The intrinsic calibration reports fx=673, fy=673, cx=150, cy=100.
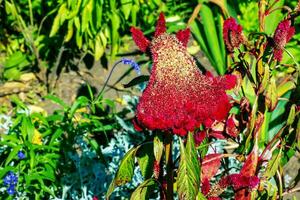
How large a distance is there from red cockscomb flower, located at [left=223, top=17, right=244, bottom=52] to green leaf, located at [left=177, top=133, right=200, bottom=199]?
0.36 m

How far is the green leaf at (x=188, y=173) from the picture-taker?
1.78 meters

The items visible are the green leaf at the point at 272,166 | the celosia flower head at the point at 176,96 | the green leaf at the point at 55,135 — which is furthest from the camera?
the green leaf at the point at 55,135

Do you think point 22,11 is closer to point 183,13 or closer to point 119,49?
point 119,49

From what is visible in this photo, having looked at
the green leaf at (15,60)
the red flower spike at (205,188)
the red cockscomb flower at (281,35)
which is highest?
the red cockscomb flower at (281,35)

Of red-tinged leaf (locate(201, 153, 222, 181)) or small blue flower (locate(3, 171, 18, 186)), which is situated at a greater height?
red-tinged leaf (locate(201, 153, 222, 181))

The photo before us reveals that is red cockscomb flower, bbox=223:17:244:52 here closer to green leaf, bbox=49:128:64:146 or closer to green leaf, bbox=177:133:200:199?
green leaf, bbox=177:133:200:199

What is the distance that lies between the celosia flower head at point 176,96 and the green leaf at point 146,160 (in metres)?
0.25

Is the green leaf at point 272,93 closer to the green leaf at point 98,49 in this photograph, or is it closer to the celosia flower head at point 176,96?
the celosia flower head at point 176,96

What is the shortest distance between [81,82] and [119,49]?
A: 15.9 inches

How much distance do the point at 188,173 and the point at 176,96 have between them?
0.22m

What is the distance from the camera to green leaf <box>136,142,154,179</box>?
78.9 inches

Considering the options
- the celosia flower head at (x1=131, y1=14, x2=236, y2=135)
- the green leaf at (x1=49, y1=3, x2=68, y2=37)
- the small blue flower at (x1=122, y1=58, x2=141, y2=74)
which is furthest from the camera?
the green leaf at (x1=49, y1=3, x2=68, y2=37)

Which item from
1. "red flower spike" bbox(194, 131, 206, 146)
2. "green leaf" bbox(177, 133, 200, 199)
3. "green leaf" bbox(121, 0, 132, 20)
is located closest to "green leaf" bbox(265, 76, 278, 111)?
"red flower spike" bbox(194, 131, 206, 146)

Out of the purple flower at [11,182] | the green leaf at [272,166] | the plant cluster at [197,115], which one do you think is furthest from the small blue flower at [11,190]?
the green leaf at [272,166]
